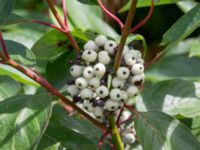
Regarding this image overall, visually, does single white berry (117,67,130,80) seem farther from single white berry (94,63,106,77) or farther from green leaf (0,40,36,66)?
green leaf (0,40,36,66)

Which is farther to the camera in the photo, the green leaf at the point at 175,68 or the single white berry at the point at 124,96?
the green leaf at the point at 175,68

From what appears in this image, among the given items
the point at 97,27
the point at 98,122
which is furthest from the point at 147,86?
the point at 97,27

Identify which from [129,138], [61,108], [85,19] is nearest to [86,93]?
[129,138]

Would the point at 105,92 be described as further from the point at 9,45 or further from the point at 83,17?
the point at 83,17

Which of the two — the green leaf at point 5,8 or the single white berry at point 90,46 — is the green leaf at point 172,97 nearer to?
the single white berry at point 90,46

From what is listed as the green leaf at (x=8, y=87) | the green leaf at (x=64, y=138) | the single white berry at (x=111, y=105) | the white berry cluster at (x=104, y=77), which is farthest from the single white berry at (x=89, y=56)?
the green leaf at (x=8, y=87)

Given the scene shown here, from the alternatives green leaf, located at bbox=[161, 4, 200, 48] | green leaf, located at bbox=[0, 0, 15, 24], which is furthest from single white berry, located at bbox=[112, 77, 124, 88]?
green leaf, located at bbox=[0, 0, 15, 24]
